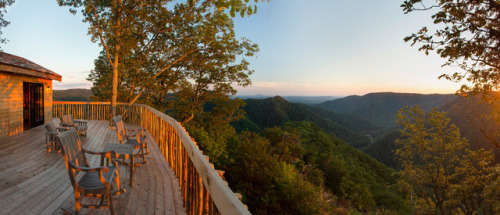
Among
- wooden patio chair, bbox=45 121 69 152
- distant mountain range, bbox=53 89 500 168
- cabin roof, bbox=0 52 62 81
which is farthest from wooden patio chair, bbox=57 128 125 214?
distant mountain range, bbox=53 89 500 168

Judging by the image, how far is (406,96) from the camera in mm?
165625

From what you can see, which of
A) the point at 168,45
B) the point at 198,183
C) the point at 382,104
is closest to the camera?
the point at 198,183

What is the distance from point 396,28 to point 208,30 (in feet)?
54.3

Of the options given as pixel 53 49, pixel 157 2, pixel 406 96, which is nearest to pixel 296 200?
pixel 157 2

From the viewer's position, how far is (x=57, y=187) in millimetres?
3143

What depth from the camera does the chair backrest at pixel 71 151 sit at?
7.01ft

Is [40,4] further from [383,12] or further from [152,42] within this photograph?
[383,12]

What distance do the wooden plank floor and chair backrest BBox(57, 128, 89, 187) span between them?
51cm

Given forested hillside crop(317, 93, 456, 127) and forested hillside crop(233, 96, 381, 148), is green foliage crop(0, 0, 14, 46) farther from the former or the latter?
forested hillside crop(317, 93, 456, 127)

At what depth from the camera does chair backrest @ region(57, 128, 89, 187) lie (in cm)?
214

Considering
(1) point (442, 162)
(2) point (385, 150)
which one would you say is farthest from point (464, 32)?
(2) point (385, 150)

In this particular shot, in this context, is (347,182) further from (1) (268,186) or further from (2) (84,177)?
(2) (84,177)

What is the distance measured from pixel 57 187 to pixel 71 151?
1.21 m

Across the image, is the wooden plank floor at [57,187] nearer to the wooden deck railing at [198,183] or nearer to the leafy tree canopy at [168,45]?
the wooden deck railing at [198,183]
